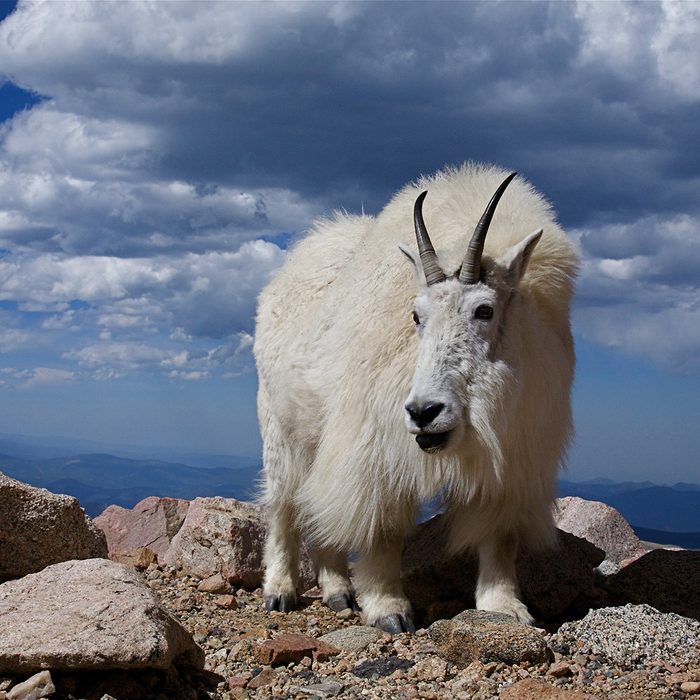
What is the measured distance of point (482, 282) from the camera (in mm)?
5949

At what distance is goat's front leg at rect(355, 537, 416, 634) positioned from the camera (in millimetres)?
→ 6418

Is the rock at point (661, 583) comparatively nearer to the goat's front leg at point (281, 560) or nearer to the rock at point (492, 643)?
the rock at point (492, 643)

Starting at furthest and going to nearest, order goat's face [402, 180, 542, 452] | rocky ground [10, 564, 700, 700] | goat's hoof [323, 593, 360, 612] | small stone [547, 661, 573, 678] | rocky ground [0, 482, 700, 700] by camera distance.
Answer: goat's hoof [323, 593, 360, 612] → goat's face [402, 180, 542, 452] → small stone [547, 661, 573, 678] → rocky ground [10, 564, 700, 700] → rocky ground [0, 482, 700, 700]

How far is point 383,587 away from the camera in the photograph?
21.6ft

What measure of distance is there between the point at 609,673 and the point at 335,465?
7.29 ft

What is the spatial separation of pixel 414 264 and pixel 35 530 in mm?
3189

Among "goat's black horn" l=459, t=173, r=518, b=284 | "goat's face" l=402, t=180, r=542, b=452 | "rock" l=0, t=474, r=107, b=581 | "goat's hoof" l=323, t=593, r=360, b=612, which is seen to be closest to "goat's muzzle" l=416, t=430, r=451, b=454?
"goat's face" l=402, t=180, r=542, b=452

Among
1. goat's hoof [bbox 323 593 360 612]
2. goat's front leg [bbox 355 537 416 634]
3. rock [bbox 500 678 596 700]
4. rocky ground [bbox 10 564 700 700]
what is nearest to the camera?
rock [bbox 500 678 596 700]

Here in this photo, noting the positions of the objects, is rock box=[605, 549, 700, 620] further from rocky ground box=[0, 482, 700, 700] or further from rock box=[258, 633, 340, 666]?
rock box=[258, 633, 340, 666]

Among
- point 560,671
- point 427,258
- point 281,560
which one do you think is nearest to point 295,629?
point 281,560

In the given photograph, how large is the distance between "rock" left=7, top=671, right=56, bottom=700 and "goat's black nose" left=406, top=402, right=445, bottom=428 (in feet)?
7.70

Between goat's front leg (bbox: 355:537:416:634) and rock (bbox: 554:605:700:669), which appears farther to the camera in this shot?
goat's front leg (bbox: 355:537:416:634)

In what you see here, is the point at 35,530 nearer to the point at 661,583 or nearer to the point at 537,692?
the point at 537,692

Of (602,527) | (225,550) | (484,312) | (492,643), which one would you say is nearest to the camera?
(492,643)
